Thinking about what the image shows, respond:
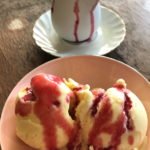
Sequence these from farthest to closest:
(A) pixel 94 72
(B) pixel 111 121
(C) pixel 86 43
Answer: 1. (C) pixel 86 43
2. (A) pixel 94 72
3. (B) pixel 111 121

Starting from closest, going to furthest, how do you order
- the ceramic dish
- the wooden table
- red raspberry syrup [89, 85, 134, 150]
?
red raspberry syrup [89, 85, 134, 150]
the ceramic dish
the wooden table

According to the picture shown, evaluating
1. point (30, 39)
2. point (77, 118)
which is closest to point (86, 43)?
point (30, 39)

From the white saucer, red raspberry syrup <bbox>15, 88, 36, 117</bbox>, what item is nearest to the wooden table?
the white saucer

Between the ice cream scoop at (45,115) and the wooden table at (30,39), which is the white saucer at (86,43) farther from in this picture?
the ice cream scoop at (45,115)

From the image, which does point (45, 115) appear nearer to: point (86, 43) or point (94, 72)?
point (94, 72)

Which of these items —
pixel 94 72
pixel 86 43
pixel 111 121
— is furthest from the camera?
pixel 86 43

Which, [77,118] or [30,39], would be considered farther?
[30,39]

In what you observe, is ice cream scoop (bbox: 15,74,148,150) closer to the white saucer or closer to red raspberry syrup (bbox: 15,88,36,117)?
red raspberry syrup (bbox: 15,88,36,117)

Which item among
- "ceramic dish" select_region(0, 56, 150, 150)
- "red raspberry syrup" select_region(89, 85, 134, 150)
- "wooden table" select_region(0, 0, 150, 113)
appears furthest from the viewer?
"wooden table" select_region(0, 0, 150, 113)
